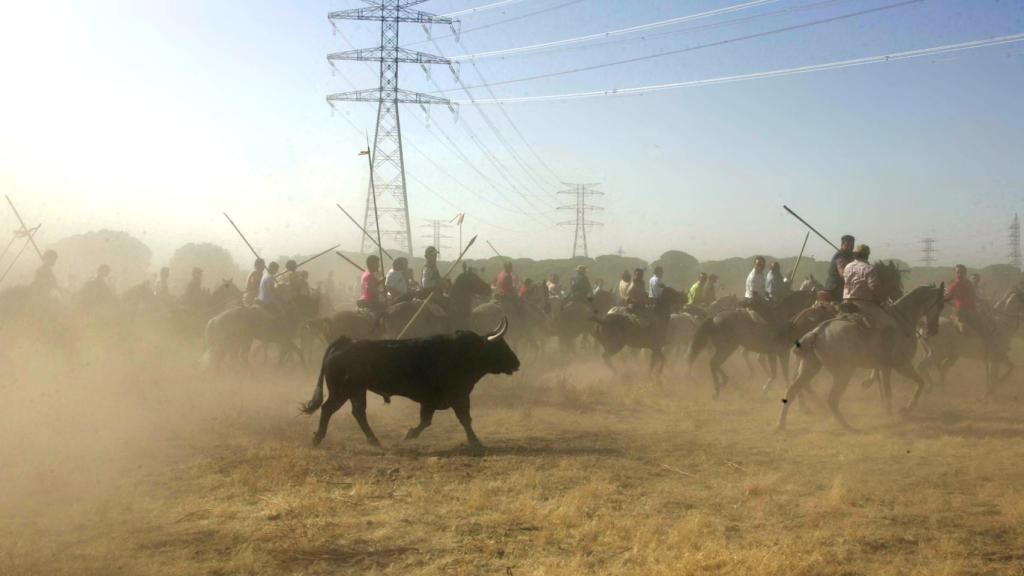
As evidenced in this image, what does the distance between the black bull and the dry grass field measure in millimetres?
545

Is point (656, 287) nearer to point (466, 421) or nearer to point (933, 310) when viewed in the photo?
point (933, 310)

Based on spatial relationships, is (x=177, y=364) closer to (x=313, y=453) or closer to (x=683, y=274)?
(x=313, y=453)

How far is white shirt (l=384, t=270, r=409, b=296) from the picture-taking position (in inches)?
639

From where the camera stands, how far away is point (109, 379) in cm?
1555

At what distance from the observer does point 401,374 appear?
35.3 feet

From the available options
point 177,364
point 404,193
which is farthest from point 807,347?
point 404,193

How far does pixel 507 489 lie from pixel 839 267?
25.6 feet

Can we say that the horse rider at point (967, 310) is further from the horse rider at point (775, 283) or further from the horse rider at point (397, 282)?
the horse rider at point (397, 282)

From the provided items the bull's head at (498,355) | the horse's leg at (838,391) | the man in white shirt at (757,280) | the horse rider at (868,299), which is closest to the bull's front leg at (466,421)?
the bull's head at (498,355)

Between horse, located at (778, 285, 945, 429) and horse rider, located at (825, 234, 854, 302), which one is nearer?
horse, located at (778, 285, 945, 429)

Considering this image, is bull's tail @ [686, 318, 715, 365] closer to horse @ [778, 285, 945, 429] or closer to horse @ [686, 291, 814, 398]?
horse @ [686, 291, 814, 398]

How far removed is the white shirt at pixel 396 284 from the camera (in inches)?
639

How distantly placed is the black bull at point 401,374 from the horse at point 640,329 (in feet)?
25.1

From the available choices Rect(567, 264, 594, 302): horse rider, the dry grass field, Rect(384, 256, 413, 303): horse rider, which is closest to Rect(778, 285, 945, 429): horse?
the dry grass field
